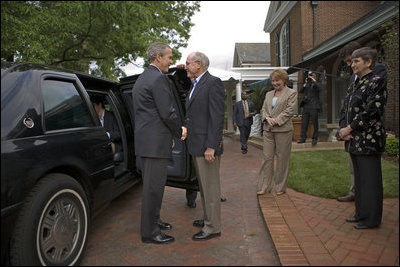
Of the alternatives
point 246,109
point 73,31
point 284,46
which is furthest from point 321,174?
point 284,46

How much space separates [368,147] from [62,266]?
296 centimetres

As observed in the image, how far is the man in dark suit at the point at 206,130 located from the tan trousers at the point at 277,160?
5.30ft

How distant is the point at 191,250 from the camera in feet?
9.57

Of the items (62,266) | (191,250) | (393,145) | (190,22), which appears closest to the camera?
(62,266)

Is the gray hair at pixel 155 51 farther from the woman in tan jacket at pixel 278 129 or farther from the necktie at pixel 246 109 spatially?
the necktie at pixel 246 109

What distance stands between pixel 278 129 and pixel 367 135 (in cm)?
146

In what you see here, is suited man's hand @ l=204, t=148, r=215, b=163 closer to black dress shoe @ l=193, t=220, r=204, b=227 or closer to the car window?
black dress shoe @ l=193, t=220, r=204, b=227

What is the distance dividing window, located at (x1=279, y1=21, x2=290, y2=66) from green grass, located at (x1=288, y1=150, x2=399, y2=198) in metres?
11.0

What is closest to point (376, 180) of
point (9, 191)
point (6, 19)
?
point (9, 191)

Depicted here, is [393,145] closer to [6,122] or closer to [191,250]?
[191,250]

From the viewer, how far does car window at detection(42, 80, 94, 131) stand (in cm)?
255

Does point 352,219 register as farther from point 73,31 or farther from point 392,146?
point 73,31

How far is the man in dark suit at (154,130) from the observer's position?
292 cm

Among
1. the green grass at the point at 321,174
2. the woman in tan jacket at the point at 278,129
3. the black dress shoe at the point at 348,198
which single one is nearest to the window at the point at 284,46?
the green grass at the point at 321,174
